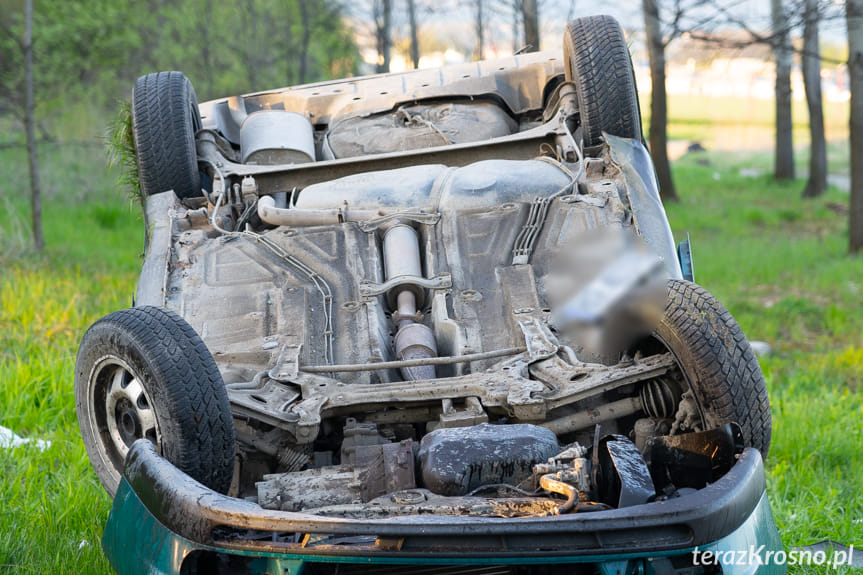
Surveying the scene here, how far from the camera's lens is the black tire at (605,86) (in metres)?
5.14

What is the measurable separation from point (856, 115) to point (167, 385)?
9.10 m

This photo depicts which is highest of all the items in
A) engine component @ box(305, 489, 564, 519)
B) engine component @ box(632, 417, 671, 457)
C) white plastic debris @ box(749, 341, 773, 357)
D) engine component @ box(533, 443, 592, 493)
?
engine component @ box(533, 443, 592, 493)

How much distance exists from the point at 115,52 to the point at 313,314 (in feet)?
51.6

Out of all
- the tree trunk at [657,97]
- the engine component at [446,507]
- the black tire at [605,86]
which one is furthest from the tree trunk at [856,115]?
the engine component at [446,507]

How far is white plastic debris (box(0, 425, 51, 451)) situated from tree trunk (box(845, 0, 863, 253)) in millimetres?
8037

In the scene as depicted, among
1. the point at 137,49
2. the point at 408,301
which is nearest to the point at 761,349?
the point at 408,301

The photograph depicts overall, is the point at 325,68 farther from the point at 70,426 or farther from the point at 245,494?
the point at 245,494

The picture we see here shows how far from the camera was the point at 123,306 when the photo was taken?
7.30 metres

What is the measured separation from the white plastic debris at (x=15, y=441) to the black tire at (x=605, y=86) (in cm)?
334

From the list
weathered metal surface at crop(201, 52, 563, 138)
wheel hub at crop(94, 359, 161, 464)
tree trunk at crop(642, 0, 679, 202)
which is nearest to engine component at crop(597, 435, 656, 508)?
wheel hub at crop(94, 359, 161, 464)

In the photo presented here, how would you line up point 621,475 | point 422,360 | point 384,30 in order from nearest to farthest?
point 621,475
point 422,360
point 384,30

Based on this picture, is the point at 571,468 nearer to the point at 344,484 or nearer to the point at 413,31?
the point at 344,484

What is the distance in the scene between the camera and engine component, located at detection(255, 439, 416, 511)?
2951 mm

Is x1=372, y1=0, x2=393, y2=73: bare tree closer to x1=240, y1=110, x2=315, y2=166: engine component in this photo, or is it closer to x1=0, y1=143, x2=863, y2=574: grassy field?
x1=0, y1=143, x2=863, y2=574: grassy field
